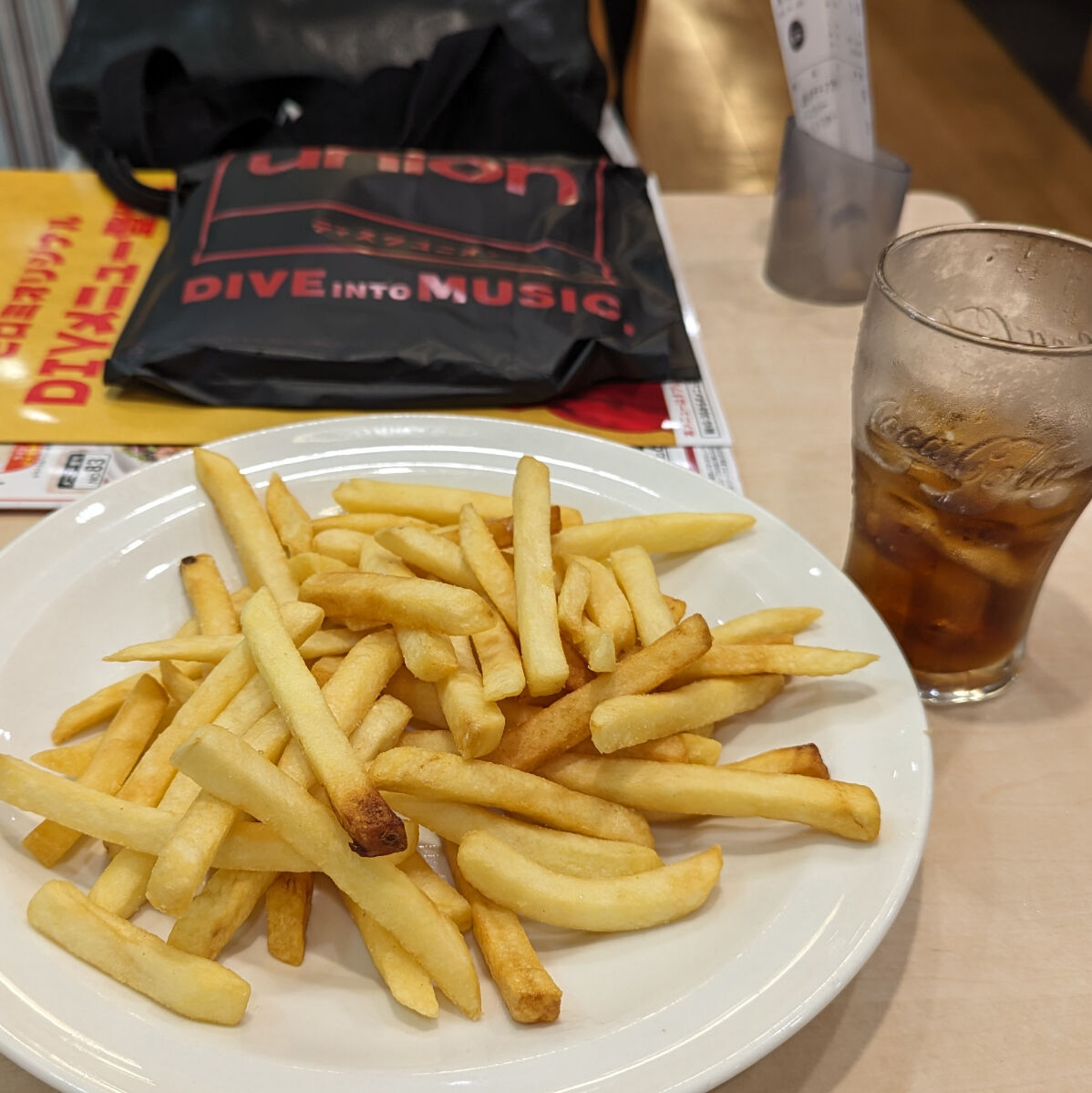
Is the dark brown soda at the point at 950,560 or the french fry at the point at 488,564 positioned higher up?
the french fry at the point at 488,564

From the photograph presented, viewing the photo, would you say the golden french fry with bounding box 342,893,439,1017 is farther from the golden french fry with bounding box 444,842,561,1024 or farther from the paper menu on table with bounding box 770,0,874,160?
the paper menu on table with bounding box 770,0,874,160

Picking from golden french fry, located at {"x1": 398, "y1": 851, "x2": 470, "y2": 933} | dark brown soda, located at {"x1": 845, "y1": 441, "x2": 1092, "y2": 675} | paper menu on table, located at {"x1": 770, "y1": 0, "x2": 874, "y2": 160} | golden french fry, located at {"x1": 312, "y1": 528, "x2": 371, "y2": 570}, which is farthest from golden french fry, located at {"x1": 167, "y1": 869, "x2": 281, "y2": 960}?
paper menu on table, located at {"x1": 770, "y1": 0, "x2": 874, "y2": 160}

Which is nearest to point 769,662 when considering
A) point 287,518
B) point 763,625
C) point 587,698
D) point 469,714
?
point 763,625

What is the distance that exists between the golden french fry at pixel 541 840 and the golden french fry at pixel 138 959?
179 mm

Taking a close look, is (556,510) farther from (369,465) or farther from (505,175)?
(505,175)

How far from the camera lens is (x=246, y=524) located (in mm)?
1056

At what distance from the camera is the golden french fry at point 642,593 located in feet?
3.09

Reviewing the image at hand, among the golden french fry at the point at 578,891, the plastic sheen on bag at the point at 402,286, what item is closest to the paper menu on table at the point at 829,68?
the plastic sheen on bag at the point at 402,286

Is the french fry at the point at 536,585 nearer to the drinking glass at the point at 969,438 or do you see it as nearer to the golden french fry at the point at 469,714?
the golden french fry at the point at 469,714

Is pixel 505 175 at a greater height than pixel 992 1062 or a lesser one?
greater

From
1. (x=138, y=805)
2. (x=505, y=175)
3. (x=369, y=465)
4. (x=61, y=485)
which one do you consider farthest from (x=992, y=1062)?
(x=505, y=175)

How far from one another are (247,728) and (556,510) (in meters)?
0.35

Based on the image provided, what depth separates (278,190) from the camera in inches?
67.2

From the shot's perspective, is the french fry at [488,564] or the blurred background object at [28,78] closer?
the french fry at [488,564]
